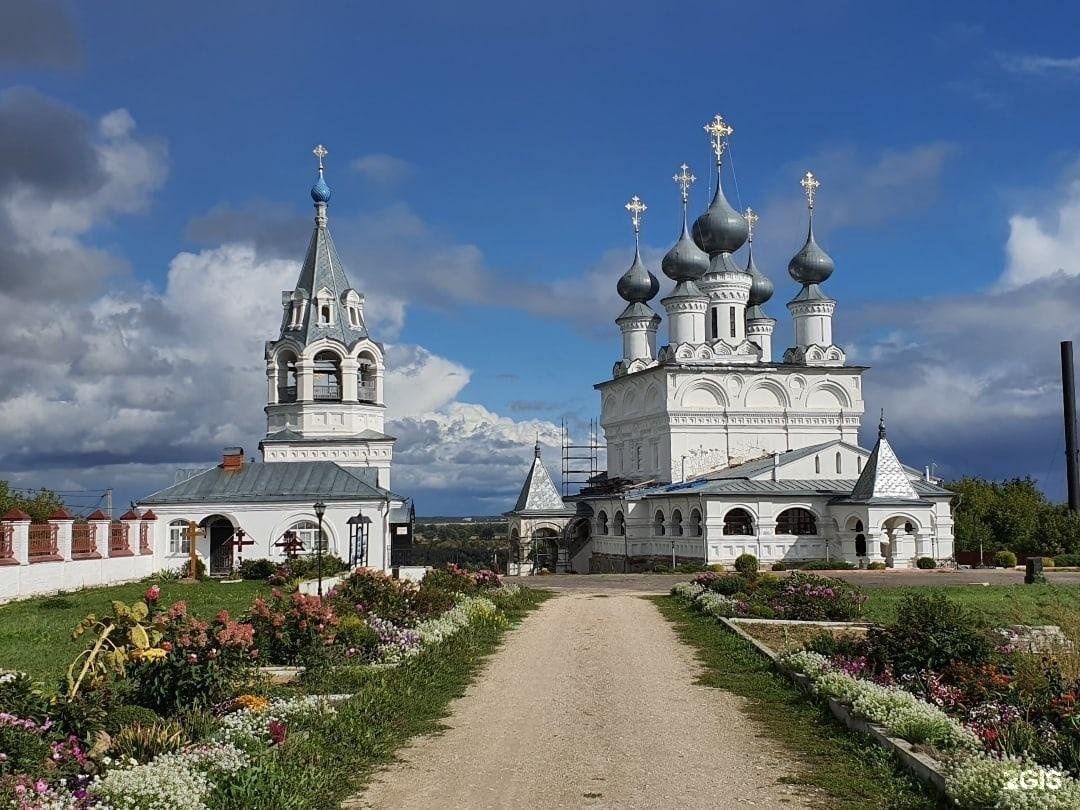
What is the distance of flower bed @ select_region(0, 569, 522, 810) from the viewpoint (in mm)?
6246

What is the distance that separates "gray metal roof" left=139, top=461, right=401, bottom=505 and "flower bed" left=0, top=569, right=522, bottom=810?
1904 centimetres

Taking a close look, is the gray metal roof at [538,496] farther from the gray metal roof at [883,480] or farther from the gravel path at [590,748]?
the gravel path at [590,748]

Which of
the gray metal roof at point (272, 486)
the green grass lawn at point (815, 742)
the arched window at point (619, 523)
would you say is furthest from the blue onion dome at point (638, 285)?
the green grass lawn at point (815, 742)

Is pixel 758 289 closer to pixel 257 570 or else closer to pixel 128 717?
pixel 257 570

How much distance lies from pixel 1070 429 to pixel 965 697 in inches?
1577

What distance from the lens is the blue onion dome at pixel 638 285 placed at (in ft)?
164

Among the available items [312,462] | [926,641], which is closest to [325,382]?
[312,462]

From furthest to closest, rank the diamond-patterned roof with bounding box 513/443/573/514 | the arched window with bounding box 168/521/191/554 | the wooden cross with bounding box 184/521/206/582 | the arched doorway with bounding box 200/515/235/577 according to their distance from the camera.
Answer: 1. the diamond-patterned roof with bounding box 513/443/573/514
2. the arched doorway with bounding box 200/515/235/577
3. the arched window with bounding box 168/521/191/554
4. the wooden cross with bounding box 184/521/206/582

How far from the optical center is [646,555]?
4275 centimetres

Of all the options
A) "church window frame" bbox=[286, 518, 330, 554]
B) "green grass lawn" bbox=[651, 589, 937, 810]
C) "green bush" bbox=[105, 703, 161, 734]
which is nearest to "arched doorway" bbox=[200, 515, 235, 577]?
"church window frame" bbox=[286, 518, 330, 554]

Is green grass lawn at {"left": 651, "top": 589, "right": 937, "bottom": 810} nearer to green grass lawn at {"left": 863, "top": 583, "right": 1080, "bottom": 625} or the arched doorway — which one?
green grass lawn at {"left": 863, "top": 583, "right": 1080, "bottom": 625}

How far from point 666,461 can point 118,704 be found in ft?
121

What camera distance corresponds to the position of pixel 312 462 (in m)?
34.5

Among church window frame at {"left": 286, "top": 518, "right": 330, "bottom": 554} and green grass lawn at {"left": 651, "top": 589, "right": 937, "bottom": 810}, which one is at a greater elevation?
church window frame at {"left": 286, "top": 518, "right": 330, "bottom": 554}
